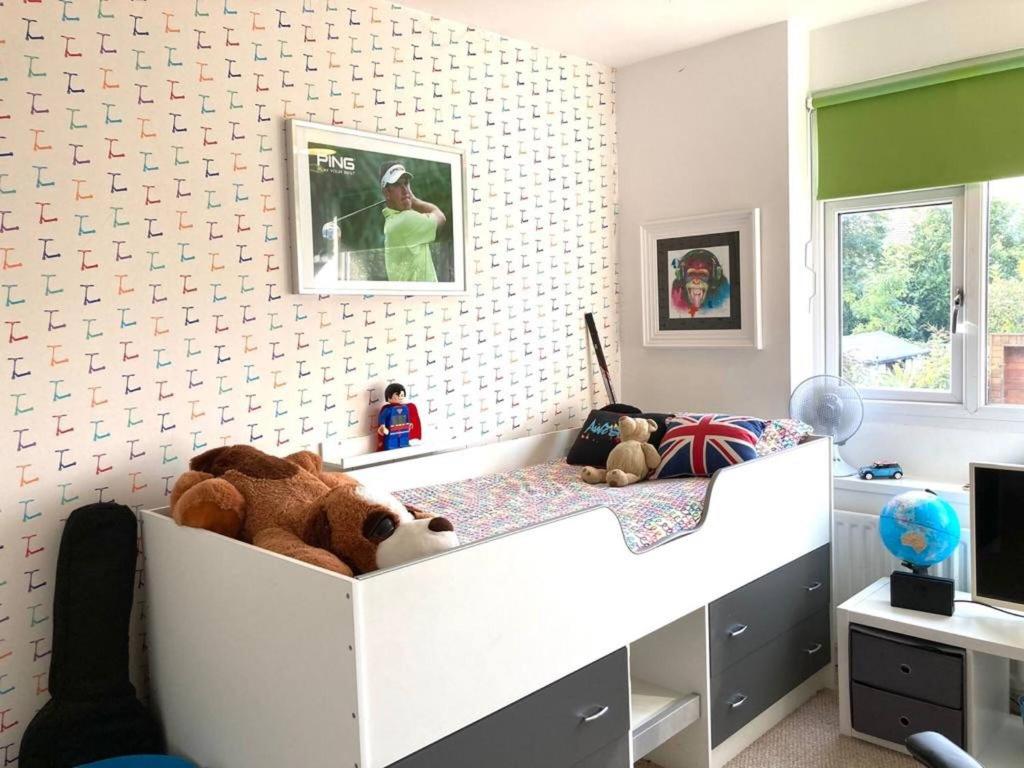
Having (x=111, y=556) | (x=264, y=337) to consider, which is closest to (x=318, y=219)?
(x=264, y=337)

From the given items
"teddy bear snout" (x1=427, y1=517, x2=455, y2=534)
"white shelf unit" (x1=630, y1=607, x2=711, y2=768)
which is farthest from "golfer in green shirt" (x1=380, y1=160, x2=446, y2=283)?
"white shelf unit" (x1=630, y1=607, x2=711, y2=768)

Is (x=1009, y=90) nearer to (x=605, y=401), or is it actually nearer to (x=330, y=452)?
(x=605, y=401)

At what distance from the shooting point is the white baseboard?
254 cm

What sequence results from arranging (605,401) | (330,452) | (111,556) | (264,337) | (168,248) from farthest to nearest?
(605,401), (330,452), (264,337), (168,248), (111,556)

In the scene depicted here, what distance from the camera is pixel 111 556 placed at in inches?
82.8

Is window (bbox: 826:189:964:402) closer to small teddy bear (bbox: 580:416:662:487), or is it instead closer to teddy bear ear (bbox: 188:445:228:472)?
small teddy bear (bbox: 580:416:662:487)

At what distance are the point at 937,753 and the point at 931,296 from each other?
7.36 ft

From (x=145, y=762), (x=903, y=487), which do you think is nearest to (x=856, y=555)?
(x=903, y=487)

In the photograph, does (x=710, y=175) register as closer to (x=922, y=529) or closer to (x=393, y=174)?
(x=393, y=174)

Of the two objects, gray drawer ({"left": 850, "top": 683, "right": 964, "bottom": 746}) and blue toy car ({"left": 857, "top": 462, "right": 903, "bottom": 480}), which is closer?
gray drawer ({"left": 850, "top": 683, "right": 964, "bottom": 746})

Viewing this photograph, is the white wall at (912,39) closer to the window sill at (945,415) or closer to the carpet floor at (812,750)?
the window sill at (945,415)

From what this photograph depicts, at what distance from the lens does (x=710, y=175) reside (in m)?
3.51

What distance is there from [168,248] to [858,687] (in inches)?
95.4

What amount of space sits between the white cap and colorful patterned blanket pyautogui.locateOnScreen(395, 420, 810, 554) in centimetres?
102
